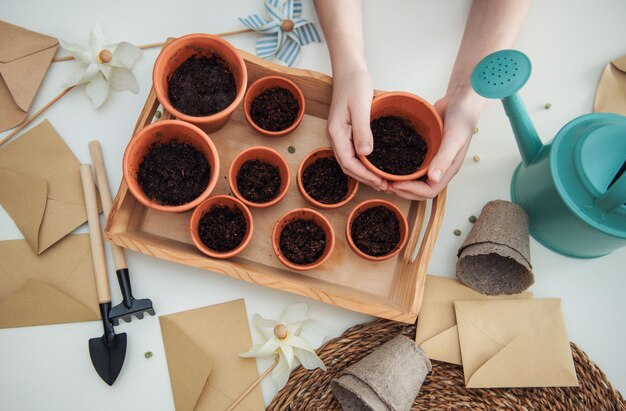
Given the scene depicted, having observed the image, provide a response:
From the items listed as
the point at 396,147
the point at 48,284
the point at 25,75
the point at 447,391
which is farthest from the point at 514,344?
the point at 25,75

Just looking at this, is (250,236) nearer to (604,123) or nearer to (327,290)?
(327,290)

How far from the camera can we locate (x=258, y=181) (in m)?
0.86

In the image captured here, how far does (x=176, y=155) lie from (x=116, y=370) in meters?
0.44

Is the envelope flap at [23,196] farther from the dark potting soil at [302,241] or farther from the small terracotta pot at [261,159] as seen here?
the dark potting soil at [302,241]

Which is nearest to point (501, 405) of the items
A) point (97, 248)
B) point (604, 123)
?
point (604, 123)

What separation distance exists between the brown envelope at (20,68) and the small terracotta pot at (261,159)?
0.47 m

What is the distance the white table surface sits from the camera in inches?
33.4

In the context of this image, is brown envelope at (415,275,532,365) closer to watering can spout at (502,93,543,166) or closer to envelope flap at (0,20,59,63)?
watering can spout at (502,93,543,166)

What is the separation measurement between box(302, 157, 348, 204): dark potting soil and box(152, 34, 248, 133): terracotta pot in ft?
0.66

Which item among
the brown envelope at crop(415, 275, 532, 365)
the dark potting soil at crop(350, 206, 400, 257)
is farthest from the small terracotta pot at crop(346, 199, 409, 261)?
the brown envelope at crop(415, 275, 532, 365)

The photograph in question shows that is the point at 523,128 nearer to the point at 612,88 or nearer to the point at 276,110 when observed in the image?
the point at 612,88

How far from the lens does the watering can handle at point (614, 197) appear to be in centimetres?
61

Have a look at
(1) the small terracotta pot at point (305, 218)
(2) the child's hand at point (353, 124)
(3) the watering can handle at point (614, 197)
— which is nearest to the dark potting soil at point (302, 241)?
(1) the small terracotta pot at point (305, 218)

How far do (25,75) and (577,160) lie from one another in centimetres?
108
